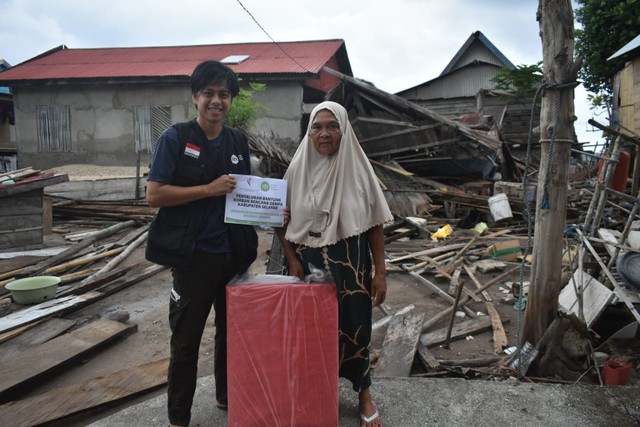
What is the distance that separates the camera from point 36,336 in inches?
170

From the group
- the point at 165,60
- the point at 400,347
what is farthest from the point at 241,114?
the point at 400,347

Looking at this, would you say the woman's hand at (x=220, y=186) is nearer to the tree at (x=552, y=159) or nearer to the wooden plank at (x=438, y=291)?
the tree at (x=552, y=159)

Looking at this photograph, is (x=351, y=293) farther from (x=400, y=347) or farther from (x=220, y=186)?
(x=400, y=347)

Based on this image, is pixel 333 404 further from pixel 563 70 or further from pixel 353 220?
pixel 563 70

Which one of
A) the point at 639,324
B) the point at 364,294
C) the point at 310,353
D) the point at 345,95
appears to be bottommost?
the point at 639,324

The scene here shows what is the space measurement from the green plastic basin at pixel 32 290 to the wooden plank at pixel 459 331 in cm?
446

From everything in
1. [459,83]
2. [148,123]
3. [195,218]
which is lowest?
[195,218]

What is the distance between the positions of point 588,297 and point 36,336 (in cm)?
562

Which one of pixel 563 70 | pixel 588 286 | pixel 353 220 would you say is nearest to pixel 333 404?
pixel 353 220

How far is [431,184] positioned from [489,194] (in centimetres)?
171

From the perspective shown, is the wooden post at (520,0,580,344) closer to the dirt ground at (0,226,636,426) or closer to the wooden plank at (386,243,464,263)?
the dirt ground at (0,226,636,426)

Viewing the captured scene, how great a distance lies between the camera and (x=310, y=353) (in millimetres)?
2160

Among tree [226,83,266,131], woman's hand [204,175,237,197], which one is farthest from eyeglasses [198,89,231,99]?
tree [226,83,266,131]

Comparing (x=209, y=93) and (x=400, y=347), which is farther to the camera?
(x=400, y=347)
